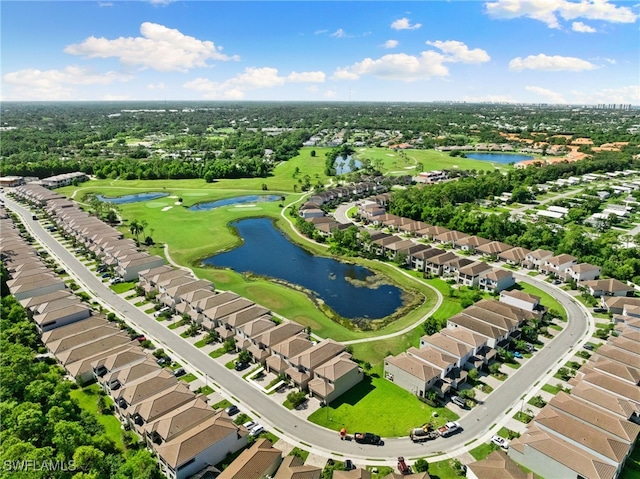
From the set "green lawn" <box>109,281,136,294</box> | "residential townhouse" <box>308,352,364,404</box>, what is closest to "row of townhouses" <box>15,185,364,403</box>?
"residential townhouse" <box>308,352,364,404</box>

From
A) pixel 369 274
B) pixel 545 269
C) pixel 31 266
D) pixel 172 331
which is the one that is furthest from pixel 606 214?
pixel 31 266

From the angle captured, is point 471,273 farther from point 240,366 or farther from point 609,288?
point 240,366

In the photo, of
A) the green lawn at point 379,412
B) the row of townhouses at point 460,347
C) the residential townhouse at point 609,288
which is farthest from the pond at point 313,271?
the residential townhouse at point 609,288

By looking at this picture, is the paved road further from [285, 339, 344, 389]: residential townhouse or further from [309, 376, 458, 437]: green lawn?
[285, 339, 344, 389]: residential townhouse

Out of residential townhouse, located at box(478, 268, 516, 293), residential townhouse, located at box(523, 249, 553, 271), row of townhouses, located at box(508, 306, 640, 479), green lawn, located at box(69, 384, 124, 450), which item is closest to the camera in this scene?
row of townhouses, located at box(508, 306, 640, 479)

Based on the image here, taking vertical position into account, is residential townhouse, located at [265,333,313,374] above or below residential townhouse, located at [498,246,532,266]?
below

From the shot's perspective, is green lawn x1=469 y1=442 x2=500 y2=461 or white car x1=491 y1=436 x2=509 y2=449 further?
white car x1=491 y1=436 x2=509 y2=449

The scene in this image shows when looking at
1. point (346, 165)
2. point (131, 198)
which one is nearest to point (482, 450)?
point (131, 198)
